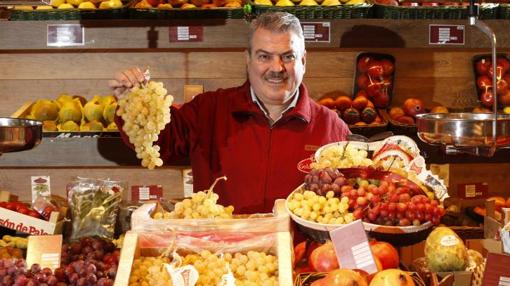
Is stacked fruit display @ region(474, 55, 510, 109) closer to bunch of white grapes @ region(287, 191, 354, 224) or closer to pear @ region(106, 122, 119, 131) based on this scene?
pear @ region(106, 122, 119, 131)

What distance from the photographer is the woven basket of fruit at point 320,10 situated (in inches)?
152

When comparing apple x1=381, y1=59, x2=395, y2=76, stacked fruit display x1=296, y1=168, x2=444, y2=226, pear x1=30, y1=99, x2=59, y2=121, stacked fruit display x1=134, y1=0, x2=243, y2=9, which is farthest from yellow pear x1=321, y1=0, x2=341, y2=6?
stacked fruit display x1=296, y1=168, x2=444, y2=226

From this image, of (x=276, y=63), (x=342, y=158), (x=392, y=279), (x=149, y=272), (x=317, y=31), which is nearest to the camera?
(x=392, y=279)

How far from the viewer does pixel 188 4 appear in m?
3.94

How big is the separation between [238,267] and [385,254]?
1.41 feet

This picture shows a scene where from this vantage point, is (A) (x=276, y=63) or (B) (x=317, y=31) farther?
(B) (x=317, y=31)

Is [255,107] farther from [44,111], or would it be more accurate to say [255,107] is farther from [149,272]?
[44,111]

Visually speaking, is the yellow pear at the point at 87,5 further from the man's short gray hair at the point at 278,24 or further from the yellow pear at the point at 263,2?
the man's short gray hair at the point at 278,24

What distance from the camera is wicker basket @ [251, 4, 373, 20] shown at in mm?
3855

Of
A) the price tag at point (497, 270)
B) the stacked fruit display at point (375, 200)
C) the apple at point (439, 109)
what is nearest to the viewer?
the price tag at point (497, 270)

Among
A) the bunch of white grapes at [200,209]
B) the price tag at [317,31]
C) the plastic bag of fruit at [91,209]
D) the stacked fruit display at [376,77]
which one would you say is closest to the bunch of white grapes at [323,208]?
the bunch of white grapes at [200,209]

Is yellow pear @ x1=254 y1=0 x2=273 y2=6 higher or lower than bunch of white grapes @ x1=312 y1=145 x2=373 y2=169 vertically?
higher

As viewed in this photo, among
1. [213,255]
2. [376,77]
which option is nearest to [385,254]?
[213,255]

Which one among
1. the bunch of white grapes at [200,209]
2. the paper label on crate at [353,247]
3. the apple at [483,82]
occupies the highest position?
the apple at [483,82]
